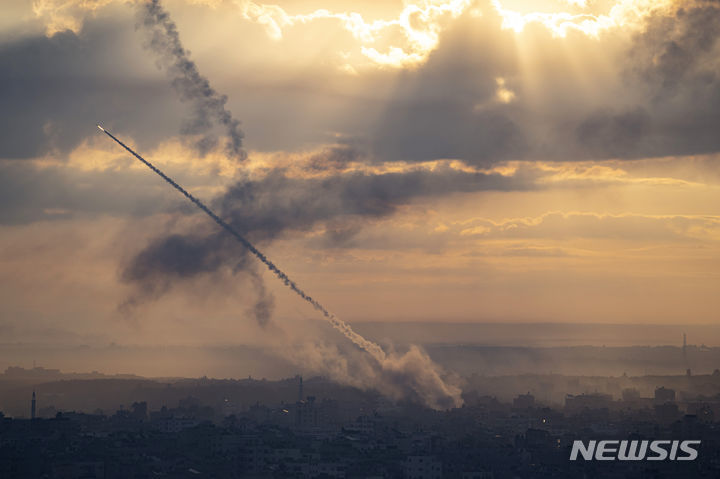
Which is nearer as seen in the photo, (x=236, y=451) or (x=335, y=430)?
(x=236, y=451)

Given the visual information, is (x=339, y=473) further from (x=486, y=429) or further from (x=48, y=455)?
(x=486, y=429)

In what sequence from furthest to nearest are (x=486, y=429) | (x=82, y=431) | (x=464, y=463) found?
1. (x=486, y=429)
2. (x=82, y=431)
3. (x=464, y=463)

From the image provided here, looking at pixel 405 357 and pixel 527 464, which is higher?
pixel 405 357

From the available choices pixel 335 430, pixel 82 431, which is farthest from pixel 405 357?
pixel 82 431

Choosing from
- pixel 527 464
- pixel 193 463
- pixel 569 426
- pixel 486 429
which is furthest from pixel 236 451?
pixel 569 426

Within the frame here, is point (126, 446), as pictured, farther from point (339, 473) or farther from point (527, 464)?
point (527, 464)

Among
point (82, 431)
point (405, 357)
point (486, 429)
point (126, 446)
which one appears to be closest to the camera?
point (126, 446)

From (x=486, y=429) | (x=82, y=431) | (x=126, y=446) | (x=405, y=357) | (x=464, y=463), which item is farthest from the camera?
(x=405, y=357)

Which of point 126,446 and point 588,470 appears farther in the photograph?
point 126,446

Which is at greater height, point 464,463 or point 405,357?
point 405,357
